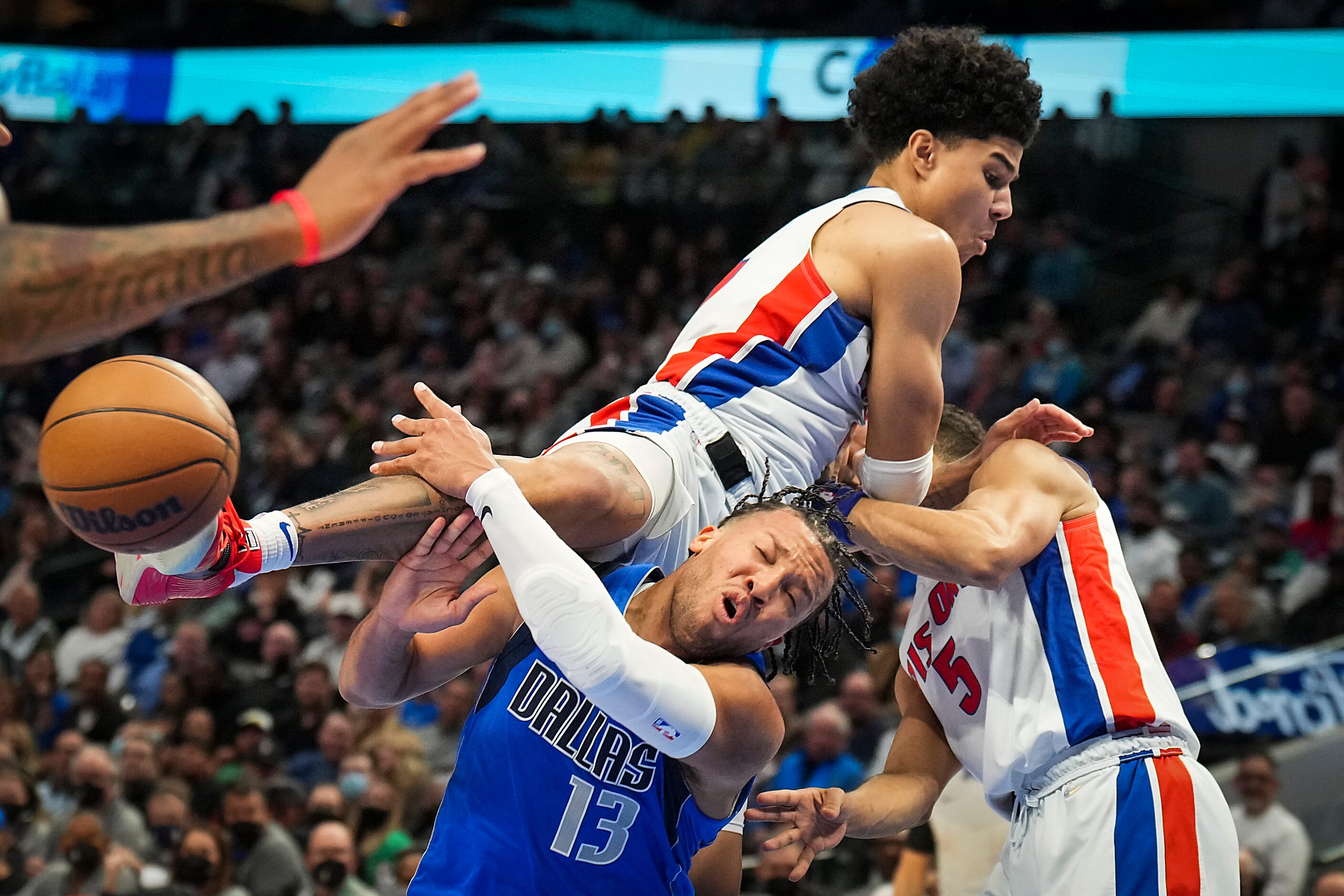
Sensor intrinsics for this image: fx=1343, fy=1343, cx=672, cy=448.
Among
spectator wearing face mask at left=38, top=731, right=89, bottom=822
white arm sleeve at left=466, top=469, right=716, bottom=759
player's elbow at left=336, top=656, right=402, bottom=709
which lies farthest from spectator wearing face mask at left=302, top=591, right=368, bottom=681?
white arm sleeve at left=466, top=469, right=716, bottom=759

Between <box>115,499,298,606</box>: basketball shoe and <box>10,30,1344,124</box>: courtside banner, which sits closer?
<box>115,499,298,606</box>: basketball shoe

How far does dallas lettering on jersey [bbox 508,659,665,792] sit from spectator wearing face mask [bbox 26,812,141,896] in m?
5.96

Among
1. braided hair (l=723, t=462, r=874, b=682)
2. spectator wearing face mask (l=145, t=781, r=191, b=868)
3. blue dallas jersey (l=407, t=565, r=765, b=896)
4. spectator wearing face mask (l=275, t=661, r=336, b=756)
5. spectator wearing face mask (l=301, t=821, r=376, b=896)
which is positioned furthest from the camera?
spectator wearing face mask (l=275, t=661, r=336, b=756)

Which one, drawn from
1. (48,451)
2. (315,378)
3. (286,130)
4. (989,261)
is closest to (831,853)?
(48,451)

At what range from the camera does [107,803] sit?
905 cm

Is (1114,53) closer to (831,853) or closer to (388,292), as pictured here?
(388,292)

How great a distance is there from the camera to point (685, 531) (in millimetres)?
3826

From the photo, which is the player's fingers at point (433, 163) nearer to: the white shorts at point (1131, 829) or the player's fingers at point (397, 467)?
the player's fingers at point (397, 467)

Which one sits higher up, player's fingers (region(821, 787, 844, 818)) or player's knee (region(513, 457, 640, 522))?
player's knee (region(513, 457, 640, 522))

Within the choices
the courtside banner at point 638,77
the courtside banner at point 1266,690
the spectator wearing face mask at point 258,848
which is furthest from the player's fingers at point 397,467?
the courtside banner at point 638,77

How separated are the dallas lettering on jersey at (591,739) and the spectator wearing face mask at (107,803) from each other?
6.43m

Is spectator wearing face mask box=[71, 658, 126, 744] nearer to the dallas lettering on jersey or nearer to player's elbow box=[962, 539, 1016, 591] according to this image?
the dallas lettering on jersey

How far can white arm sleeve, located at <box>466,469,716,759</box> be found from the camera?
3.10 metres

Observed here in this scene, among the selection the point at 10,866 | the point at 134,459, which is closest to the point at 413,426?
the point at 134,459
